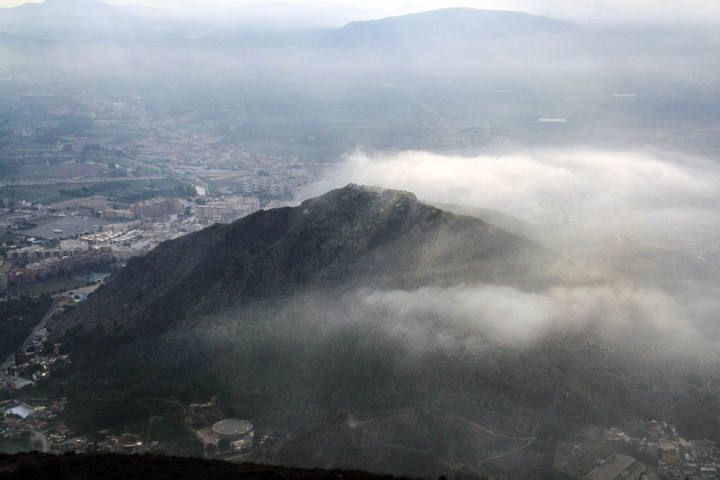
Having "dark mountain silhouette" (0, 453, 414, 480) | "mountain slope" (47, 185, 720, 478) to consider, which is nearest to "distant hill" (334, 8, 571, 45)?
"mountain slope" (47, 185, 720, 478)

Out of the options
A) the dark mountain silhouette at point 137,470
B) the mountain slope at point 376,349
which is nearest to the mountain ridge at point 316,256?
the mountain slope at point 376,349

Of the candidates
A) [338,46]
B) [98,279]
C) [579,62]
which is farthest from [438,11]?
[98,279]

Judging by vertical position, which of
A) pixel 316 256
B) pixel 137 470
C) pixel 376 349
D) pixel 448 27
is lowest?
pixel 376 349

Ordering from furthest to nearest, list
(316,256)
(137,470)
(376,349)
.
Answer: (316,256), (376,349), (137,470)

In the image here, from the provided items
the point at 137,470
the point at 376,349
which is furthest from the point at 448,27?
the point at 137,470

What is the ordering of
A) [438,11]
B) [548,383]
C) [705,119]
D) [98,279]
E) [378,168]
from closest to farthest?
[548,383], [98,279], [378,168], [705,119], [438,11]

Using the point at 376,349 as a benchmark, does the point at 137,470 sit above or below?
above

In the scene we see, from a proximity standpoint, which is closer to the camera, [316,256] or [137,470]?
[137,470]

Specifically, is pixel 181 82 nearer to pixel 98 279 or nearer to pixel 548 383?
pixel 98 279

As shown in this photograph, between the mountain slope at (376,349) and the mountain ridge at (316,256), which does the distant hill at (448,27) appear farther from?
the mountain slope at (376,349)

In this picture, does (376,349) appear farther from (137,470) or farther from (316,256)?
(137,470)

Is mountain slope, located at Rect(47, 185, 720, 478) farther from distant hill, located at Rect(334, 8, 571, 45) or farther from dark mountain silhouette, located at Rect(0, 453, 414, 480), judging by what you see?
distant hill, located at Rect(334, 8, 571, 45)
